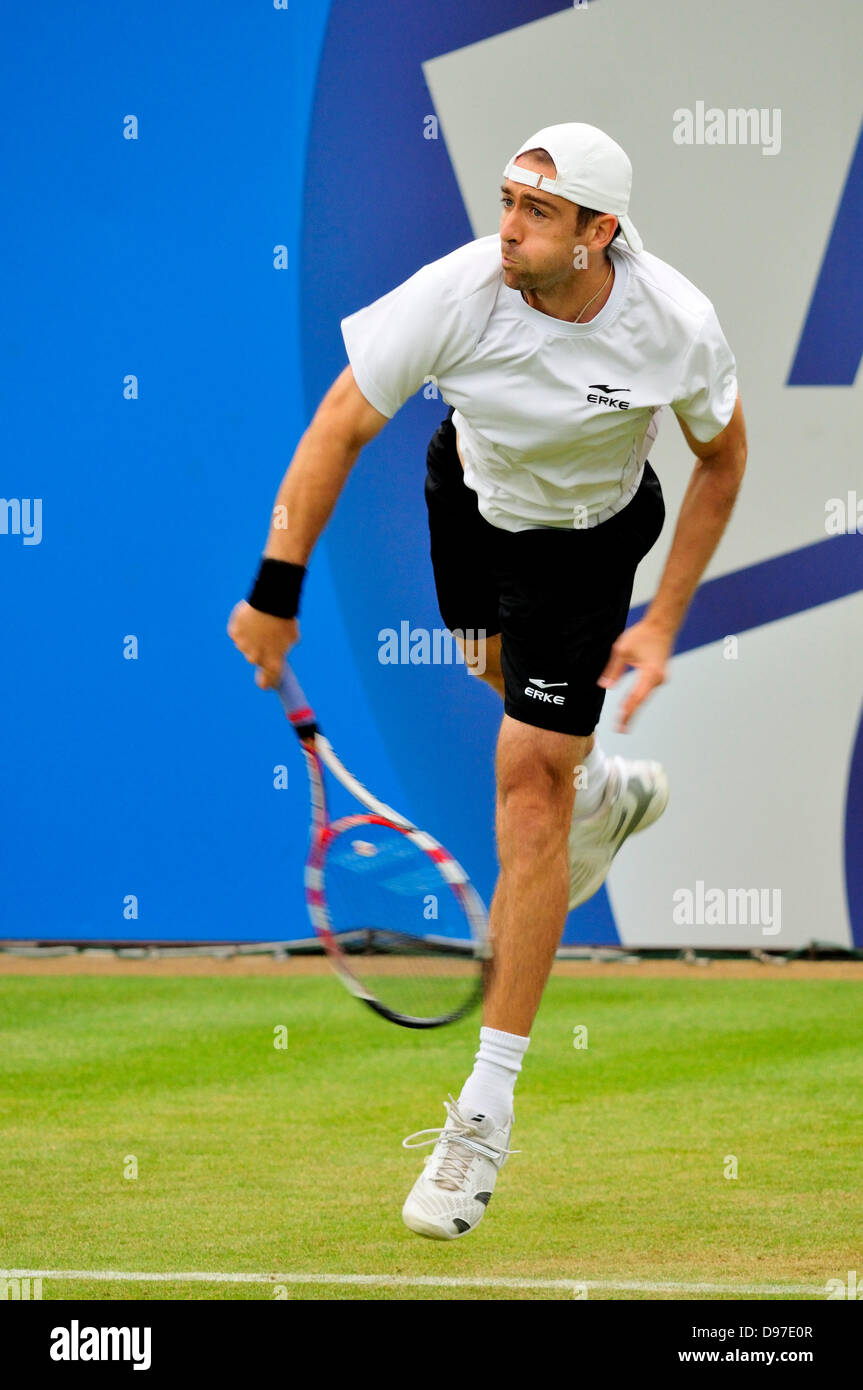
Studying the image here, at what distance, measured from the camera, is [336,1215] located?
4.79 meters

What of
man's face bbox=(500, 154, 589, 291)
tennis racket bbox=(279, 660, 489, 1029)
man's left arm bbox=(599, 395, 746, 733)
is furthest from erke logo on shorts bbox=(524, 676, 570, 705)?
man's face bbox=(500, 154, 589, 291)

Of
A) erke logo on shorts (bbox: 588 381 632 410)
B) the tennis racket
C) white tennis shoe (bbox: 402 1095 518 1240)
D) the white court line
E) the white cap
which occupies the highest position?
the white cap

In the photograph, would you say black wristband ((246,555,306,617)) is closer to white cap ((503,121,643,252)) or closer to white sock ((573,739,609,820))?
white cap ((503,121,643,252))

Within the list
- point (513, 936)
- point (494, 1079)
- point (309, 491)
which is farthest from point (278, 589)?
point (494, 1079)

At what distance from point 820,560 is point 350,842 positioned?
4645 mm

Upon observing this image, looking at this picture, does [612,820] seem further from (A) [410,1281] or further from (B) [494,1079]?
(A) [410,1281]

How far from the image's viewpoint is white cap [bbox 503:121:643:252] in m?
3.62

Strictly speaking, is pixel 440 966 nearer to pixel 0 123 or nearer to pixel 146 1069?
pixel 146 1069

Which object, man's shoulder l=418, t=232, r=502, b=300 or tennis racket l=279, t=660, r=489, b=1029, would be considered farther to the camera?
tennis racket l=279, t=660, r=489, b=1029

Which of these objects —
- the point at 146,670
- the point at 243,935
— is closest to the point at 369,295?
the point at 146,670

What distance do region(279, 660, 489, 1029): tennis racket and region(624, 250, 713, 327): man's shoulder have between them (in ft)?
3.68

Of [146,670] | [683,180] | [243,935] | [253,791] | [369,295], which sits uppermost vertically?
[683,180]

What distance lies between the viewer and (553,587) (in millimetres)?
4078

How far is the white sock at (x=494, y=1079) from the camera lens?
3.84 metres
